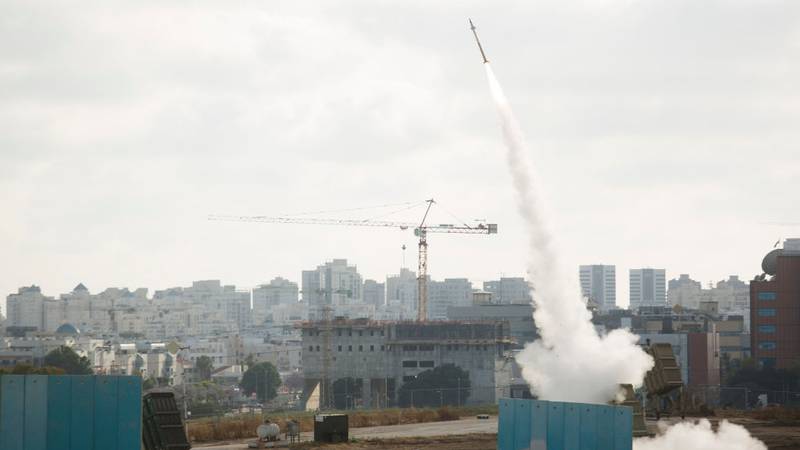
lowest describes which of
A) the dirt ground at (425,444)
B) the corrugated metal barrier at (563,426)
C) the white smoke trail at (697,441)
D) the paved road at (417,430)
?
the paved road at (417,430)

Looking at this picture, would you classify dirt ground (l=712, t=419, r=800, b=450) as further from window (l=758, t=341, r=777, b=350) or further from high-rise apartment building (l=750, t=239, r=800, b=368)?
window (l=758, t=341, r=777, b=350)

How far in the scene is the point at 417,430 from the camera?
240 feet

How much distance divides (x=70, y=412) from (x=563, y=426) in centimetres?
1184

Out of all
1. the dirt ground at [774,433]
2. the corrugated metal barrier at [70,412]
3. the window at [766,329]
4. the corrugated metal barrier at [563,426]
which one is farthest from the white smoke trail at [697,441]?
the window at [766,329]

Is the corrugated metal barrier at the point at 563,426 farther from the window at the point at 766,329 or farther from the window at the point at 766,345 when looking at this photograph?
the window at the point at 766,345

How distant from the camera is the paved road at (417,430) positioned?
2621 inches

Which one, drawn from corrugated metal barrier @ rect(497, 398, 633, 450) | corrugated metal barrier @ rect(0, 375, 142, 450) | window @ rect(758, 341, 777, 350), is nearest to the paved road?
corrugated metal barrier @ rect(0, 375, 142, 450)

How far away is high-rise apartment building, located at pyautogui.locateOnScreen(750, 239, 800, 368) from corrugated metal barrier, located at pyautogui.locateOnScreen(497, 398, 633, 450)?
499ft

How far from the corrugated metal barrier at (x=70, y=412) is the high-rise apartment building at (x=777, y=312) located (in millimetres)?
155921

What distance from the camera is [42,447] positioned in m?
31.3

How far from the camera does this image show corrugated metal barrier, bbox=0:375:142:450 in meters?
31.1

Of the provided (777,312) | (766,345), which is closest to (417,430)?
(777,312)

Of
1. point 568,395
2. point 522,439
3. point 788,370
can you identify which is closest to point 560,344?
point 568,395

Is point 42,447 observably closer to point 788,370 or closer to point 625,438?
point 625,438
